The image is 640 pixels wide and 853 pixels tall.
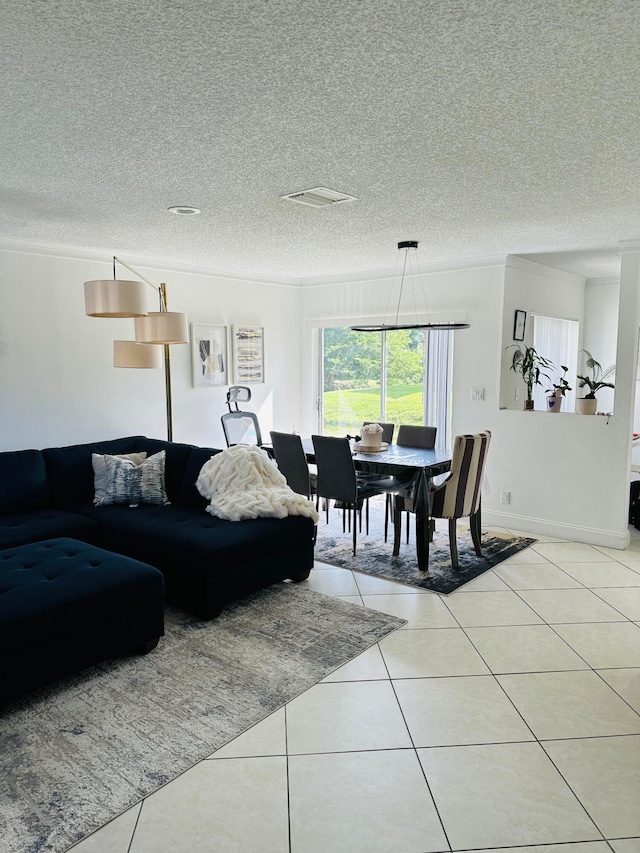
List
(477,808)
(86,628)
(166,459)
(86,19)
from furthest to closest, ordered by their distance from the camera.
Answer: (166,459) → (86,628) → (477,808) → (86,19)

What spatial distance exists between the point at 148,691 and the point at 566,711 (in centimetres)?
191

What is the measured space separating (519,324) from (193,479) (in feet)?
11.1

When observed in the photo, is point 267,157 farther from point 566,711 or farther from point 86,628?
point 566,711

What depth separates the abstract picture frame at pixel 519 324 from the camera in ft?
18.4

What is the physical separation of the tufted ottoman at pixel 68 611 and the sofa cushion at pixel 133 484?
104cm

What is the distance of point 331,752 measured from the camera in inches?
93.0

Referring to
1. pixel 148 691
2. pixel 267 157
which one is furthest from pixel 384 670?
pixel 267 157

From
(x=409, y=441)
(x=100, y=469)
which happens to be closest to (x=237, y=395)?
(x=409, y=441)

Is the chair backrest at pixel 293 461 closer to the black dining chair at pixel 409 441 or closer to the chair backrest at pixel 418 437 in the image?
the black dining chair at pixel 409 441

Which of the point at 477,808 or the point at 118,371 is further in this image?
the point at 118,371

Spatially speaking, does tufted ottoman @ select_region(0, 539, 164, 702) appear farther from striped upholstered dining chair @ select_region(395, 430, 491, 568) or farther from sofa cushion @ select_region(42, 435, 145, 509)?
striped upholstered dining chair @ select_region(395, 430, 491, 568)

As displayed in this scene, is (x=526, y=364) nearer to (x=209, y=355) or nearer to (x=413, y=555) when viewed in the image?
(x=413, y=555)

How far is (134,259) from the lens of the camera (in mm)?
5504

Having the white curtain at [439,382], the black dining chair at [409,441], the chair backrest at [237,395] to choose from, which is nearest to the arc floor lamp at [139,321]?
the chair backrest at [237,395]
